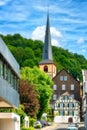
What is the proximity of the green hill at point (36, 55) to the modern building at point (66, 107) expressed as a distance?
22.3m

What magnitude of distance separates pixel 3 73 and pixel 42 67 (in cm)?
11255

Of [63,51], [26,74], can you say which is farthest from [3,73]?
[63,51]

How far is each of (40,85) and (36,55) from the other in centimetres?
6598

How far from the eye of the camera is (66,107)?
126m

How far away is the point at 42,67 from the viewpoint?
14262 cm

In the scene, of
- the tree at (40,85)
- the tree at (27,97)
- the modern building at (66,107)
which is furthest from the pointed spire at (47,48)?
the tree at (27,97)

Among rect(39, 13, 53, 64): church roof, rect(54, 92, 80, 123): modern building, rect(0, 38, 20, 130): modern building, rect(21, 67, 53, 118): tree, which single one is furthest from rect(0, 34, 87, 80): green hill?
rect(0, 38, 20, 130): modern building

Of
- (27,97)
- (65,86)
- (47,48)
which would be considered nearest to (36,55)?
(47,48)

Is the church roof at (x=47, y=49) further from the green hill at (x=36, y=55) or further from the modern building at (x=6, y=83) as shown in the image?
the modern building at (x=6, y=83)

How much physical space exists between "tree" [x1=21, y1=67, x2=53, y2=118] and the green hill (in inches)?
1681

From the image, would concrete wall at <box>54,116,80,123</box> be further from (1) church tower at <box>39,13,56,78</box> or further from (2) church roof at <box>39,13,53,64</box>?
(2) church roof at <box>39,13,53,64</box>

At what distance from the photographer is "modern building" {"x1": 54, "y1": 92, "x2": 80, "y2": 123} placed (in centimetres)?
12425

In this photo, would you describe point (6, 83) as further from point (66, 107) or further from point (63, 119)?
point (66, 107)

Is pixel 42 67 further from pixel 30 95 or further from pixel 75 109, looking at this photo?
pixel 30 95
